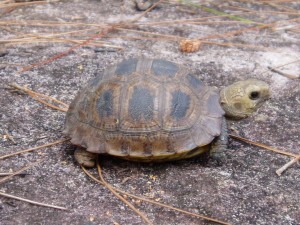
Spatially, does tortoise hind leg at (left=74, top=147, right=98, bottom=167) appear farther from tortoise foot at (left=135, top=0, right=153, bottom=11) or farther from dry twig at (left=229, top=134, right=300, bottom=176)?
tortoise foot at (left=135, top=0, right=153, bottom=11)

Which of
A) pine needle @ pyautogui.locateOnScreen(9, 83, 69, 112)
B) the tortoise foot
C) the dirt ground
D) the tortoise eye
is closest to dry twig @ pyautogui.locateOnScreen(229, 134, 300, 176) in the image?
the dirt ground

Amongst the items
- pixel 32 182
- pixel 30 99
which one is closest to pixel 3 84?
pixel 30 99

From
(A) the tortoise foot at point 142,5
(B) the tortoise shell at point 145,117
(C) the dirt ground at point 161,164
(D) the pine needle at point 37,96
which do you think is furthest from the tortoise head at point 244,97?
(A) the tortoise foot at point 142,5

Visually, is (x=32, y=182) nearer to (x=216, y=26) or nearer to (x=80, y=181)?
(x=80, y=181)

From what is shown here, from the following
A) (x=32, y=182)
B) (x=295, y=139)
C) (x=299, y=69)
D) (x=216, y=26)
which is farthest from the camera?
(x=216, y=26)

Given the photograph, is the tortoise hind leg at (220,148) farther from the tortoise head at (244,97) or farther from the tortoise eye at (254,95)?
the tortoise eye at (254,95)

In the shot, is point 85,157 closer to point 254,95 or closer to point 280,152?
point 254,95

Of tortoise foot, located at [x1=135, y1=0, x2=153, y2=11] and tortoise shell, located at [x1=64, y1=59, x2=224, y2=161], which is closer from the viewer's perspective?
tortoise shell, located at [x1=64, y1=59, x2=224, y2=161]
